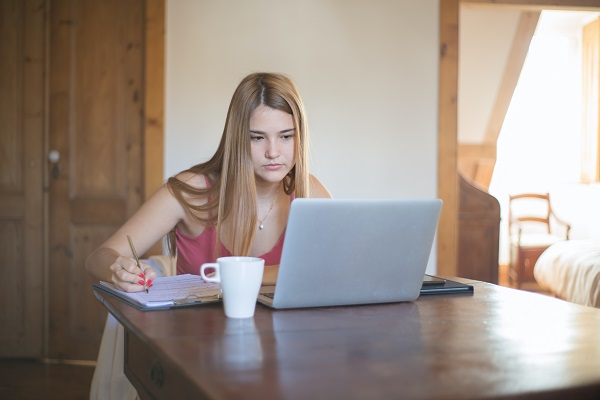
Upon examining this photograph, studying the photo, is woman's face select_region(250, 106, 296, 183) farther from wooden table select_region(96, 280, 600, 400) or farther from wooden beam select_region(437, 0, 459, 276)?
wooden beam select_region(437, 0, 459, 276)

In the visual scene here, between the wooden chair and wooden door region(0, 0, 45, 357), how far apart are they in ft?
12.5

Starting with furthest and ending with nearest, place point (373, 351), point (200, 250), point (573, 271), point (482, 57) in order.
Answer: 1. point (482, 57)
2. point (573, 271)
3. point (200, 250)
4. point (373, 351)

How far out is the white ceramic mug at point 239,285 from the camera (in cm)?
107

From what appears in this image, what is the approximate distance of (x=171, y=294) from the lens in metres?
1.23

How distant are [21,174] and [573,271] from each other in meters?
3.19

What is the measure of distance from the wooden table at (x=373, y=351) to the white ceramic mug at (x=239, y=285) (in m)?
0.02

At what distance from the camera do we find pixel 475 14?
4.95 metres

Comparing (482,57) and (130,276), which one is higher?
(482,57)

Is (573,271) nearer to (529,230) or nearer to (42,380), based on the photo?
(529,230)

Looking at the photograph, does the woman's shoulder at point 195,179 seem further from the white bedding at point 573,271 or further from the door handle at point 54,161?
the white bedding at point 573,271

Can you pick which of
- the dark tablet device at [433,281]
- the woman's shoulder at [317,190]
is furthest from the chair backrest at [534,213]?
the dark tablet device at [433,281]

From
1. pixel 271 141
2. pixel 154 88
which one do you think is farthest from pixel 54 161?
pixel 271 141

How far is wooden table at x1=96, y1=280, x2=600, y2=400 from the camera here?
2.37 ft

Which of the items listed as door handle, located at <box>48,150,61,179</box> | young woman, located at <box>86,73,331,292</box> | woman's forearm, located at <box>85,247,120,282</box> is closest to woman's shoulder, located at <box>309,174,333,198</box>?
young woman, located at <box>86,73,331,292</box>
